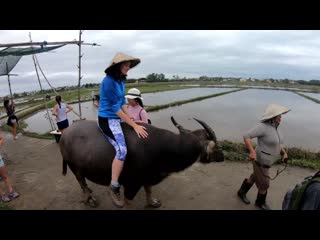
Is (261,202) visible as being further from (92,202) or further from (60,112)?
(60,112)

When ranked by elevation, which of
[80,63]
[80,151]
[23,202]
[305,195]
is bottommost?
[23,202]

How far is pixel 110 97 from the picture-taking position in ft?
9.99

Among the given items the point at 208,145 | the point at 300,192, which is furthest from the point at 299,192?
the point at 208,145

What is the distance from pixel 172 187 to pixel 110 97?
2.27m

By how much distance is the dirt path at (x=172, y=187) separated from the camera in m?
4.06

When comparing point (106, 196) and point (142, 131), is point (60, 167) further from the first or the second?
point (142, 131)

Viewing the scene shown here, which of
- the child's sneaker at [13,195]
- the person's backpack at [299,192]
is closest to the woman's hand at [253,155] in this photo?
the person's backpack at [299,192]

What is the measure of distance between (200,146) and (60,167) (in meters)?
3.52

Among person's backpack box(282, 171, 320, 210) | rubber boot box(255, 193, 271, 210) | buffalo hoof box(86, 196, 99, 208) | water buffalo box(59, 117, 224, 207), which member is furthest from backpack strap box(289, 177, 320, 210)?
buffalo hoof box(86, 196, 99, 208)

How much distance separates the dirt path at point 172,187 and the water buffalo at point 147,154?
2.52 feet

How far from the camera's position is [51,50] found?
7141 millimetres

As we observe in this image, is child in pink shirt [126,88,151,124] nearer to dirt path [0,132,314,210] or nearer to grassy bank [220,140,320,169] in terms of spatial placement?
dirt path [0,132,314,210]

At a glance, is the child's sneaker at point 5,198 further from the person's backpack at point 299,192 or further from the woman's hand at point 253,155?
the person's backpack at point 299,192
